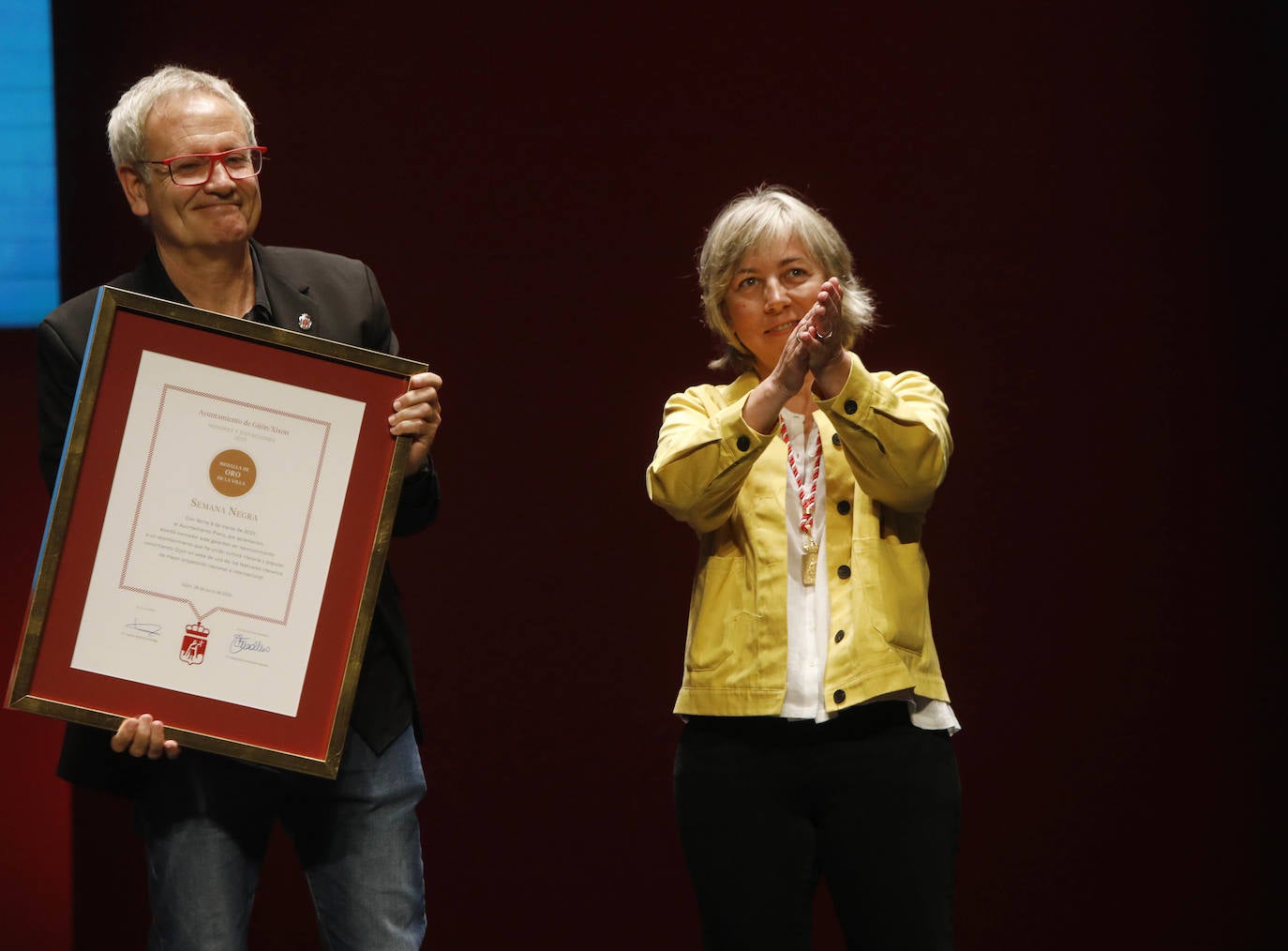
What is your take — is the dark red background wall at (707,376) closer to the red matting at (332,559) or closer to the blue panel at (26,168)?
the blue panel at (26,168)

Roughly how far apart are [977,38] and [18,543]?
2.42 m

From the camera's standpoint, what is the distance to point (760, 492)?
86.7 inches

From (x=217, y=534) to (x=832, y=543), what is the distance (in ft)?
2.89

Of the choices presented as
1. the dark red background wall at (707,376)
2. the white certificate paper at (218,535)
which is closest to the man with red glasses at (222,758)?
the white certificate paper at (218,535)

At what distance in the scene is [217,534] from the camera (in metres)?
1.95

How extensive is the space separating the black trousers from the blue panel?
6.51 feet

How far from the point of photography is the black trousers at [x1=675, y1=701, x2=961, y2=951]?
2.05m

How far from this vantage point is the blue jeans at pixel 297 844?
1.96m

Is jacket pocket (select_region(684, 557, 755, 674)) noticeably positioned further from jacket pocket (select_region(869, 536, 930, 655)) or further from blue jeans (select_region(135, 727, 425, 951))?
blue jeans (select_region(135, 727, 425, 951))

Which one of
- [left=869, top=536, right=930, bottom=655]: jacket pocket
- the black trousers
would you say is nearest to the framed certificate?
the black trousers

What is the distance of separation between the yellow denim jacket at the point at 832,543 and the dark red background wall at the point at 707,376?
3.71 ft

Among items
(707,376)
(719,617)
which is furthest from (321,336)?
(707,376)

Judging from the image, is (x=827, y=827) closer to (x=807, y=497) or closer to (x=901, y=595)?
(x=901, y=595)

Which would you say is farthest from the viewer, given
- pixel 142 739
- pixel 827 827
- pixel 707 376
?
pixel 707 376
